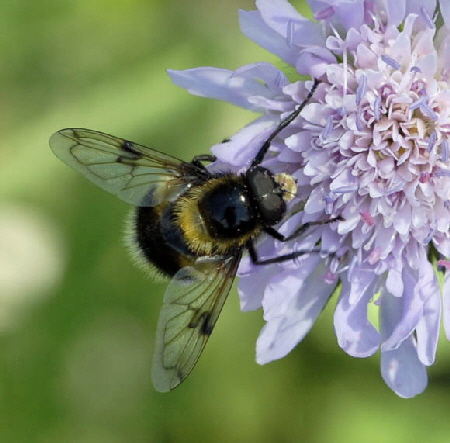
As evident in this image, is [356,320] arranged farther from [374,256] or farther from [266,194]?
[266,194]

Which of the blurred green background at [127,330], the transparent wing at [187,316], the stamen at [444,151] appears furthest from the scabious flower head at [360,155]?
the blurred green background at [127,330]

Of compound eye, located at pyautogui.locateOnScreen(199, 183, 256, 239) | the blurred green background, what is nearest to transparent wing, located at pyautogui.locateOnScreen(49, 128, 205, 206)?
compound eye, located at pyautogui.locateOnScreen(199, 183, 256, 239)

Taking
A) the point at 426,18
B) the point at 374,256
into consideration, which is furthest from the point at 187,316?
the point at 426,18

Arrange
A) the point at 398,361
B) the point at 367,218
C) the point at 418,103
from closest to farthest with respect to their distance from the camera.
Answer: the point at 418,103
the point at 367,218
the point at 398,361

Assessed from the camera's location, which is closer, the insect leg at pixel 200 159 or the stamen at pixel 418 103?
the stamen at pixel 418 103

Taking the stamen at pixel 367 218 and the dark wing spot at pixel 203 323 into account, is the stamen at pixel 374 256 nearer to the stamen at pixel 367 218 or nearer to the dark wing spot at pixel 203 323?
the stamen at pixel 367 218

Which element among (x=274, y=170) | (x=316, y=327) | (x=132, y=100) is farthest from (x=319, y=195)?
(x=132, y=100)

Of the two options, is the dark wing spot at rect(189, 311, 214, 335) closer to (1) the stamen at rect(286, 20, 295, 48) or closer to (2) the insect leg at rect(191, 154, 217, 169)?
(2) the insect leg at rect(191, 154, 217, 169)
